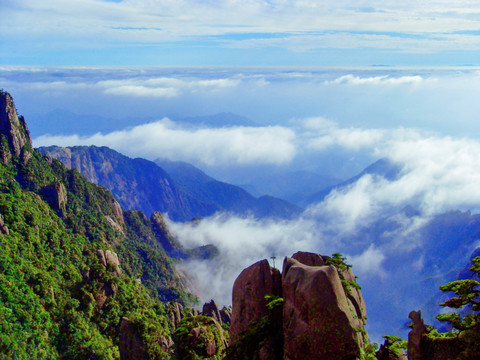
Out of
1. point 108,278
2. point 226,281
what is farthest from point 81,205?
point 226,281

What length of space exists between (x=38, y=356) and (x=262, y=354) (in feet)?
125

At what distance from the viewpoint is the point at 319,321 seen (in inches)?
829

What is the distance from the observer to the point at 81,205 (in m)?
116

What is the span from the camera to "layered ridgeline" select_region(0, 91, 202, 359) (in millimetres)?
52781

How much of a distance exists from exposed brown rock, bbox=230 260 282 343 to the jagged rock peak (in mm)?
89983

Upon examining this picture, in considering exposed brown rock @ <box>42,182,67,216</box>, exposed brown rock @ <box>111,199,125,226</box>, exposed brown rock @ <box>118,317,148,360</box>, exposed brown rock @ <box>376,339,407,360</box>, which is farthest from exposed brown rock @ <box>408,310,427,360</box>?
exposed brown rock @ <box>111,199,125,226</box>

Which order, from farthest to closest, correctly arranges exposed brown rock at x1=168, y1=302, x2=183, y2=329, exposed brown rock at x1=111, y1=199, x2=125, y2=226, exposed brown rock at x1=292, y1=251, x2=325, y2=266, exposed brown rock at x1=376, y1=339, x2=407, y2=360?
exposed brown rock at x1=111, y1=199, x2=125, y2=226 → exposed brown rock at x1=168, y1=302, x2=183, y2=329 → exposed brown rock at x1=292, y1=251, x2=325, y2=266 → exposed brown rock at x1=376, y1=339, x2=407, y2=360

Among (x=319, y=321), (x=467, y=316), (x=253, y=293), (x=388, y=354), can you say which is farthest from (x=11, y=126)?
(x=467, y=316)

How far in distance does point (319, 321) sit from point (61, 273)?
204ft

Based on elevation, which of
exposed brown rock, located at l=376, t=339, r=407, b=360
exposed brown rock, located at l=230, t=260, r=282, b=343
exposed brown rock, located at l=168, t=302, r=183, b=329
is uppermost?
exposed brown rock, located at l=168, t=302, r=183, b=329

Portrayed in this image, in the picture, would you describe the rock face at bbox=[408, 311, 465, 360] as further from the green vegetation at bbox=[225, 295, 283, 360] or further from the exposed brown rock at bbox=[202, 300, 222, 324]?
the exposed brown rock at bbox=[202, 300, 222, 324]

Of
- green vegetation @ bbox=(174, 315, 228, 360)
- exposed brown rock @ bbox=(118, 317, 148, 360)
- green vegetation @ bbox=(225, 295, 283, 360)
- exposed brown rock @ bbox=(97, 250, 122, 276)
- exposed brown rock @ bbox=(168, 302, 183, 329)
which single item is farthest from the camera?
exposed brown rock @ bbox=(97, 250, 122, 276)

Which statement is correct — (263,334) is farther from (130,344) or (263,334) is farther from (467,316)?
(130,344)

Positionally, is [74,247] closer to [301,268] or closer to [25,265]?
[25,265]
